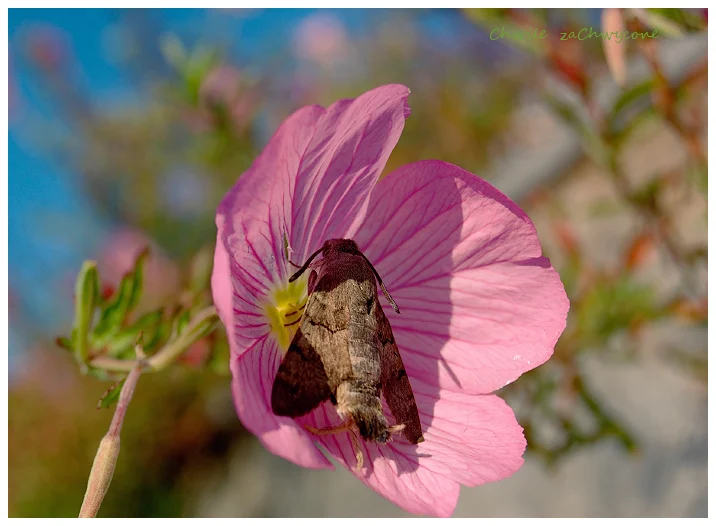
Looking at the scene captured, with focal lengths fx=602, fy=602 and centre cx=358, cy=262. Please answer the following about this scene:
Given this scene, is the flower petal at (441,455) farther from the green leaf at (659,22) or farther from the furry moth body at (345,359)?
the green leaf at (659,22)

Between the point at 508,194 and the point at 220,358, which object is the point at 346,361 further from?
the point at 508,194

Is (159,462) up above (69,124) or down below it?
below

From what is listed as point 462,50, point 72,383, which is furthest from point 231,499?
point 462,50

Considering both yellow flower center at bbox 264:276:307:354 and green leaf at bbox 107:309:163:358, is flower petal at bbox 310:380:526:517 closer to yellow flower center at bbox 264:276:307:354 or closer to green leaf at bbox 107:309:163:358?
yellow flower center at bbox 264:276:307:354

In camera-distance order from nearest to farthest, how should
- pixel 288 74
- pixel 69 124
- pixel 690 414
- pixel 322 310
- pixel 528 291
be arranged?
pixel 322 310
pixel 528 291
pixel 690 414
pixel 69 124
pixel 288 74

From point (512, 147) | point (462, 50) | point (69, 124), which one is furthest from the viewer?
point (462, 50)

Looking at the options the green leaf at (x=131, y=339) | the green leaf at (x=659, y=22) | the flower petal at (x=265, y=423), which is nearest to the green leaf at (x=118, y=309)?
the green leaf at (x=131, y=339)

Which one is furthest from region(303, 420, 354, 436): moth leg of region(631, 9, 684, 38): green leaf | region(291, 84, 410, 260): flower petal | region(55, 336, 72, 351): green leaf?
region(631, 9, 684, 38): green leaf

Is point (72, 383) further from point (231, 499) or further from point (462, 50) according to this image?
point (462, 50)
